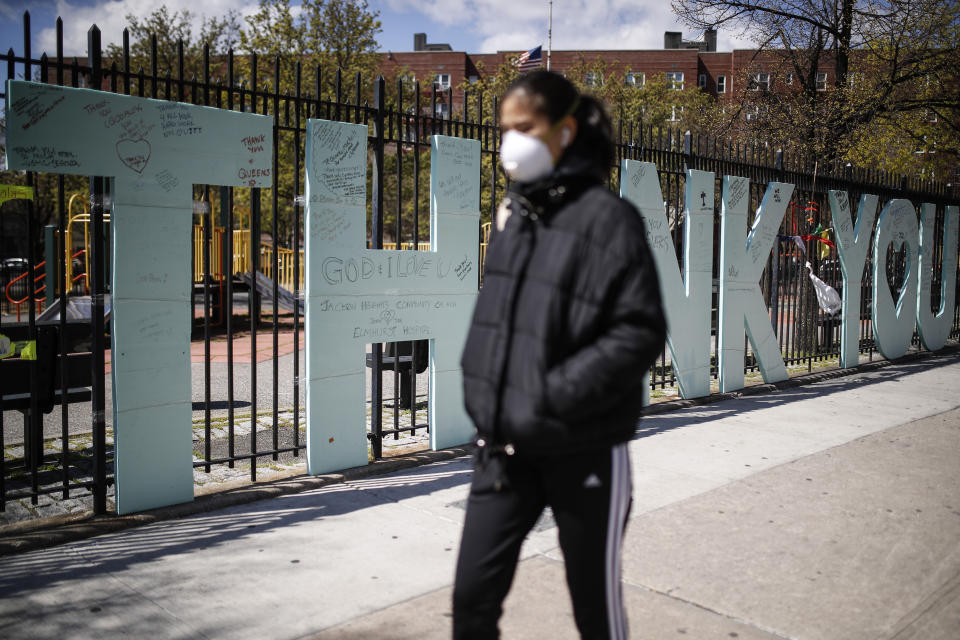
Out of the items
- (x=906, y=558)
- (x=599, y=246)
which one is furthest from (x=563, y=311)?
(x=906, y=558)

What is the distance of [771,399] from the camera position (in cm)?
874

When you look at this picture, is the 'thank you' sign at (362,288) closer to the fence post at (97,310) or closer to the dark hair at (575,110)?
the fence post at (97,310)

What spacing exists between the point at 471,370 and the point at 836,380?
9221mm

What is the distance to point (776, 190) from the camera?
371 inches

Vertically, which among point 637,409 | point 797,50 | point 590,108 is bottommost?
point 637,409

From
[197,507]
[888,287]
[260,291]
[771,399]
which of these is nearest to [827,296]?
[888,287]

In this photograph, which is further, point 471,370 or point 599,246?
point 471,370

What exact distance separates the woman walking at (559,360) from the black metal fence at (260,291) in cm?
286

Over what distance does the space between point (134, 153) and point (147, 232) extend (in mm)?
450

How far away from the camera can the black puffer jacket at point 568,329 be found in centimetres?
203

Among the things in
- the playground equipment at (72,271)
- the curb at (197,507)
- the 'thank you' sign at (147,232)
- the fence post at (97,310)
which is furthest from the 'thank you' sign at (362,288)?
the playground equipment at (72,271)

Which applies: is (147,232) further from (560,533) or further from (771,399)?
(771,399)

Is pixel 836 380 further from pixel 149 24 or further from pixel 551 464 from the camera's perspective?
pixel 149 24

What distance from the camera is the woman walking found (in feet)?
6.70
